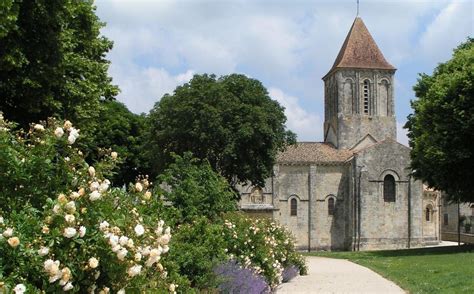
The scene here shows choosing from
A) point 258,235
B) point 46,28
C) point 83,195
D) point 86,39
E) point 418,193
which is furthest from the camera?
point 418,193

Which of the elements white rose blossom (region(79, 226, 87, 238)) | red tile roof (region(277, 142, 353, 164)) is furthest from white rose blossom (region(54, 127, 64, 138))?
red tile roof (region(277, 142, 353, 164))

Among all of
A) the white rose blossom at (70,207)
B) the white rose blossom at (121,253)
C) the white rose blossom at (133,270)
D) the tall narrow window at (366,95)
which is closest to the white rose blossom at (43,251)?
the white rose blossom at (70,207)

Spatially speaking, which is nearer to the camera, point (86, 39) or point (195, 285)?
point (195, 285)

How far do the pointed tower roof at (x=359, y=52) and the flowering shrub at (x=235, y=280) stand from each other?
159 feet

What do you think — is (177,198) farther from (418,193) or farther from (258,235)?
(418,193)

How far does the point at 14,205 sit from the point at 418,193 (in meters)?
50.2

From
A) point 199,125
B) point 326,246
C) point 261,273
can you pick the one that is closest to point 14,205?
Answer: point 261,273

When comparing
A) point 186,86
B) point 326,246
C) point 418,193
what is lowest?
point 326,246

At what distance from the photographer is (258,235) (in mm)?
16297

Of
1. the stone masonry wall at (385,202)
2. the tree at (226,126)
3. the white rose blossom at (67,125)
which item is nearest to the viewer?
the white rose blossom at (67,125)

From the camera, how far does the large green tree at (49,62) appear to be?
18516 millimetres

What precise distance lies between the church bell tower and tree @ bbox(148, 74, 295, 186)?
18.4 meters

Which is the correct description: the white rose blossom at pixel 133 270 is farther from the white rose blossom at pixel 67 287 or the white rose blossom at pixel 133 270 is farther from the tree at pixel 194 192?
the tree at pixel 194 192

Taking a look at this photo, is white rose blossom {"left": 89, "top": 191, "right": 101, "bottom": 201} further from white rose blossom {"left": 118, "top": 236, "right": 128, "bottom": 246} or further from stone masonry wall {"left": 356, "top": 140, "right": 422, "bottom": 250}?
stone masonry wall {"left": 356, "top": 140, "right": 422, "bottom": 250}
